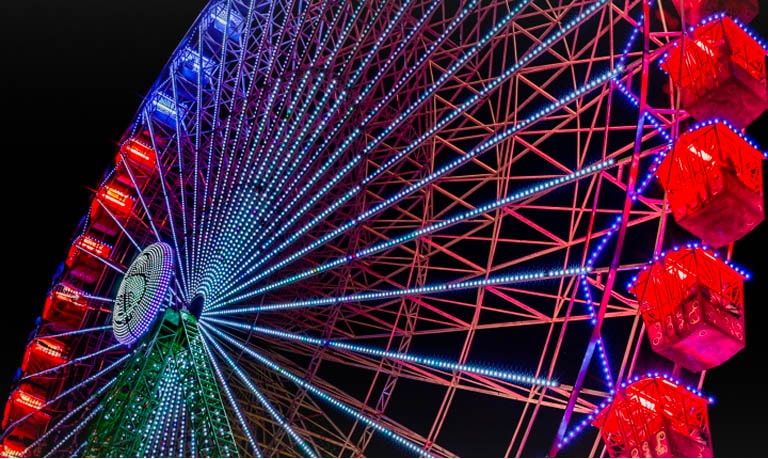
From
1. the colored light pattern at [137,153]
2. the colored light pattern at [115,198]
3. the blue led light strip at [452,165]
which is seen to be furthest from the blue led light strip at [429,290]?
the colored light pattern at [137,153]

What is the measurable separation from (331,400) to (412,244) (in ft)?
20.3

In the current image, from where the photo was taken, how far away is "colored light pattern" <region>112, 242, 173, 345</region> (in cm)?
1600

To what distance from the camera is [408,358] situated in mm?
13781

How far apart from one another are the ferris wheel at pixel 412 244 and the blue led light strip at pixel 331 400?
0.15ft

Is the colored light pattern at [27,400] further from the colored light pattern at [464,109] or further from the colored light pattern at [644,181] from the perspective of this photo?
the colored light pattern at [644,181]

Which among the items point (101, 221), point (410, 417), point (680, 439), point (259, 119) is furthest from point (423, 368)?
point (101, 221)

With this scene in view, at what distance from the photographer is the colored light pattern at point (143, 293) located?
16000 millimetres

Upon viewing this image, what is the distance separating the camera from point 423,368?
56.8 feet

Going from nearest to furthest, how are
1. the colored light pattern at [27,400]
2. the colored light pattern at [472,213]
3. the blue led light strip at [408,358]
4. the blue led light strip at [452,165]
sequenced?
the blue led light strip at [452,165]
the colored light pattern at [472,213]
the blue led light strip at [408,358]
the colored light pattern at [27,400]

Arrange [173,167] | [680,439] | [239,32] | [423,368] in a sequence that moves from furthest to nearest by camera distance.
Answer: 1. [173,167]
2. [239,32]
3. [423,368]
4. [680,439]

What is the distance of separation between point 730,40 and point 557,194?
9.06 meters

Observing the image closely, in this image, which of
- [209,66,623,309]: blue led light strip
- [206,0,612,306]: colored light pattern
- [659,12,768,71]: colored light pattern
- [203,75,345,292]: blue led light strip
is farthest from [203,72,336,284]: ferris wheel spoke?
[659,12,768,71]: colored light pattern

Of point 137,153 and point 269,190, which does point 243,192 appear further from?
point 137,153

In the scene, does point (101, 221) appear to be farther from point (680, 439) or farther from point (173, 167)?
point (680, 439)
